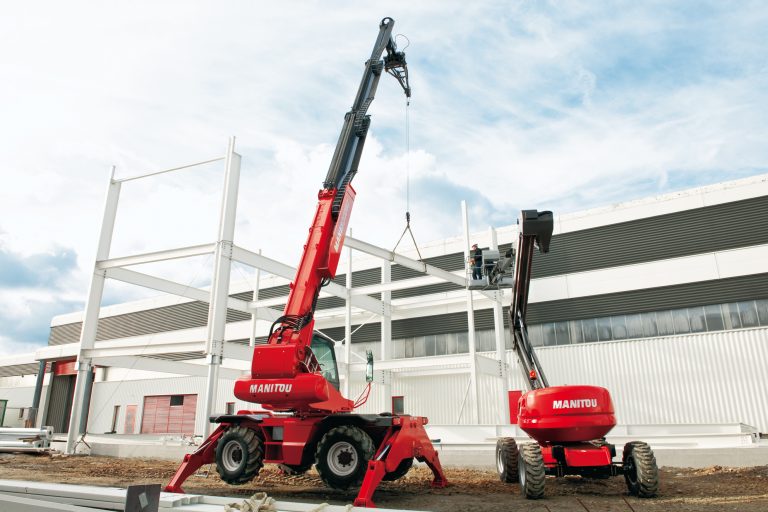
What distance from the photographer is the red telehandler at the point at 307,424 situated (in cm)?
891

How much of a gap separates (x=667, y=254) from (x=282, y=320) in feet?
56.5

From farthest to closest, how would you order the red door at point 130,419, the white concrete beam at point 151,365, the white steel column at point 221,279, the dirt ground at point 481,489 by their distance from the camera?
1. the red door at point 130,419
2. the white concrete beam at point 151,365
3. the white steel column at point 221,279
4. the dirt ground at point 481,489

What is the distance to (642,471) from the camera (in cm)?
859

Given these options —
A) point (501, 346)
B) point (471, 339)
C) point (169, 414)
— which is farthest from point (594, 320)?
point (169, 414)

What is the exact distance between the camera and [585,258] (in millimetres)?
22828

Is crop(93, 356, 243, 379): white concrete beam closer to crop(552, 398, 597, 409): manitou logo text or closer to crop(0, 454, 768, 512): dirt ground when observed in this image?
crop(0, 454, 768, 512): dirt ground

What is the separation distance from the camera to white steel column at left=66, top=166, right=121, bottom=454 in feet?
56.4

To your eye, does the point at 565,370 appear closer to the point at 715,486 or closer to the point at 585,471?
the point at 715,486

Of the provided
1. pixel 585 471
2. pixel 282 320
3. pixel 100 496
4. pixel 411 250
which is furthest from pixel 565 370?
pixel 100 496

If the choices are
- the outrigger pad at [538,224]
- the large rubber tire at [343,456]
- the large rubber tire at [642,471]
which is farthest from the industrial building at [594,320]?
the outrigger pad at [538,224]

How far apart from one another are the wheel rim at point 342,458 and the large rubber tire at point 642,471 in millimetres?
4548

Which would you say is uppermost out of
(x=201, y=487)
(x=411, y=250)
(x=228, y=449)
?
(x=411, y=250)

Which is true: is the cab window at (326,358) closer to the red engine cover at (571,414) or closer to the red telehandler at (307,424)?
the red telehandler at (307,424)

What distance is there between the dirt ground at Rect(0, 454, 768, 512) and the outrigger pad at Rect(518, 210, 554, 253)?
14.2 feet
